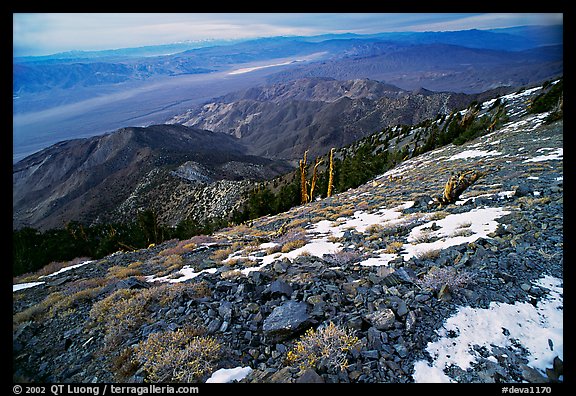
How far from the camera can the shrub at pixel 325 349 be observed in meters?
3.53

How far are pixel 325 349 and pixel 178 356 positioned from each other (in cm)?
206

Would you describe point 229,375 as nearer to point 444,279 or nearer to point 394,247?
point 444,279

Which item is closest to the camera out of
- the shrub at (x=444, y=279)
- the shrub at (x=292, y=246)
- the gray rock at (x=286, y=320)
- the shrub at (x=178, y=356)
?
the shrub at (x=178, y=356)

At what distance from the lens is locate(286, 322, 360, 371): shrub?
11.6 ft

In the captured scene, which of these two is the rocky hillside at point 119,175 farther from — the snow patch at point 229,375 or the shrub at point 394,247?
the shrub at point 394,247

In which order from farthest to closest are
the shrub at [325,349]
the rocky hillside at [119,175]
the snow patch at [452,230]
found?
1. the rocky hillside at [119,175]
2. the snow patch at [452,230]
3. the shrub at [325,349]

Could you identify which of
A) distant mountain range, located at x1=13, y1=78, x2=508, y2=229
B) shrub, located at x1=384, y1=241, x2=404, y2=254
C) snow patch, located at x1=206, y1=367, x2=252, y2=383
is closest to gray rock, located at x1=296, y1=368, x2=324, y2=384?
snow patch, located at x1=206, y1=367, x2=252, y2=383

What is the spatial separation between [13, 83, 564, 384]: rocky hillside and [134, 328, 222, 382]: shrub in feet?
0.06

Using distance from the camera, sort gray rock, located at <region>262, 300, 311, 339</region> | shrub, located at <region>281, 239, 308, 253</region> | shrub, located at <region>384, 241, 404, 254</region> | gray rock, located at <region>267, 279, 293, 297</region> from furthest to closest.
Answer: shrub, located at <region>281, 239, 308, 253</region> → shrub, located at <region>384, 241, 404, 254</region> → gray rock, located at <region>267, 279, 293, 297</region> → gray rock, located at <region>262, 300, 311, 339</region>

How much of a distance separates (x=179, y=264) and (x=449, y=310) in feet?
26.0

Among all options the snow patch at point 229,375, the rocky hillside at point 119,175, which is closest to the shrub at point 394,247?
the snow patch at point 229,375

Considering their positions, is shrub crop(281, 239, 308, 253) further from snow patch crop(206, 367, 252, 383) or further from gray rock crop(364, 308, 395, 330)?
snow patch crop(206, 367, 252, 383)

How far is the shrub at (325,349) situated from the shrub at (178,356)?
115 centimetres
